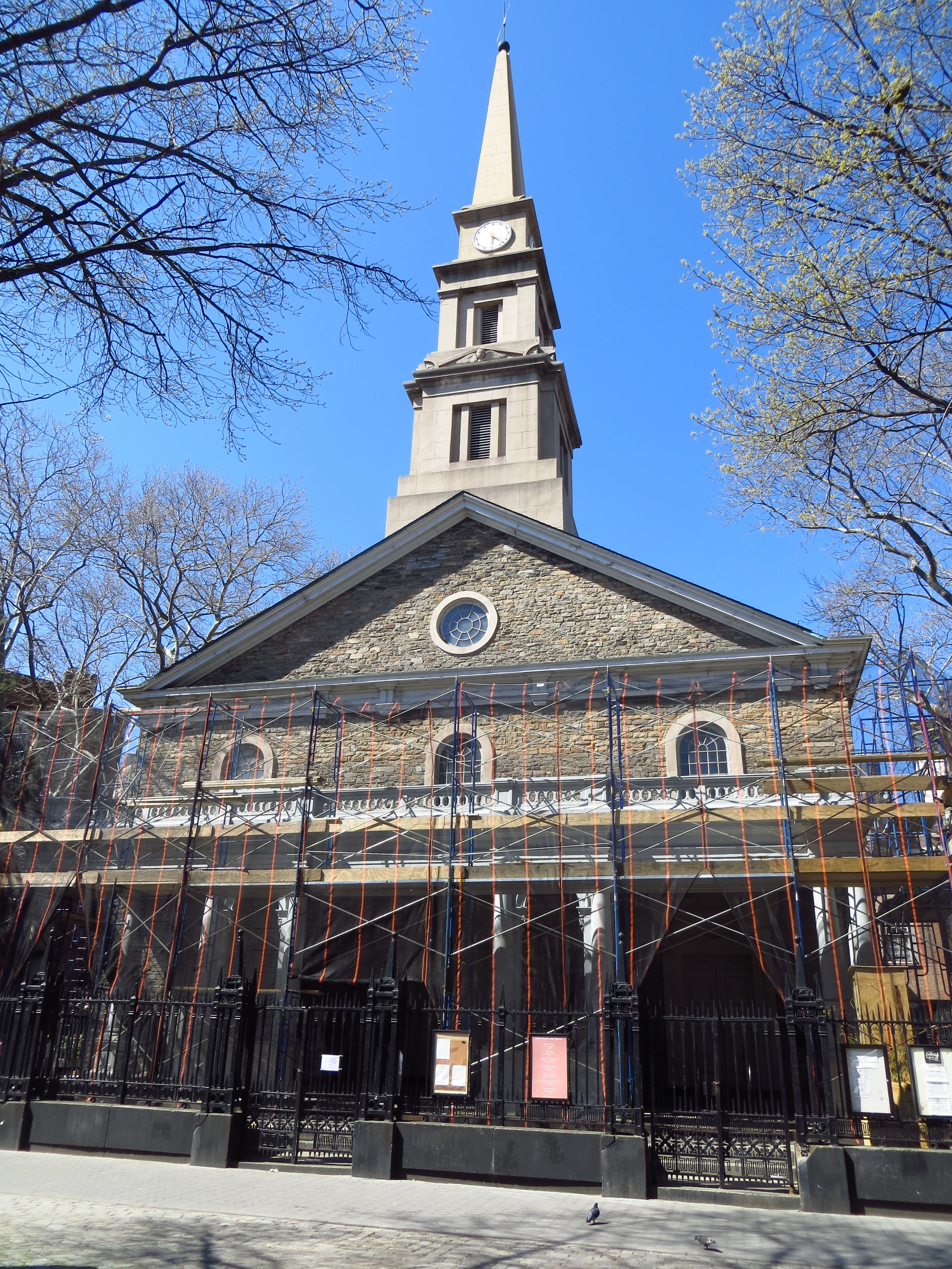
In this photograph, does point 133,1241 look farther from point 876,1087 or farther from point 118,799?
point 118,799

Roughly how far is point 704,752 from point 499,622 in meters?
5.25

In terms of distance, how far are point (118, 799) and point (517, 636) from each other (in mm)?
8760

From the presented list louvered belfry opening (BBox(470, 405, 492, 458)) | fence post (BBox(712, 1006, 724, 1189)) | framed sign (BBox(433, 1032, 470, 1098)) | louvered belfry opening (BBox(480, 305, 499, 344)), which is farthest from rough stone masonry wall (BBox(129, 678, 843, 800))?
louvered belfry opening (BBox(480, 305, 499, 344))

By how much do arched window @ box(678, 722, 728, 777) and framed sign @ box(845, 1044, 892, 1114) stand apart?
8.26 meters

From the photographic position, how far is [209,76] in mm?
7184

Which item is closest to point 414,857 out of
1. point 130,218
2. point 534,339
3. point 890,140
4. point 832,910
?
point 832,910

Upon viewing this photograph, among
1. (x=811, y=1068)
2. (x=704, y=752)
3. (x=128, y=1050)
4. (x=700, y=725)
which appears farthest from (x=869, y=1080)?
(x=700, y=725)

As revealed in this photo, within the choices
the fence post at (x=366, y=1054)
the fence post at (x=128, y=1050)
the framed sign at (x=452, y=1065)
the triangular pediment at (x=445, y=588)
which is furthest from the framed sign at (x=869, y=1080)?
the triangular pediment at (x=445, y=588)

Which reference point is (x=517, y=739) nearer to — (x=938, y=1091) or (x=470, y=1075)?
(x=470, y=1075)

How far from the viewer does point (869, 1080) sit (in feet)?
31.1

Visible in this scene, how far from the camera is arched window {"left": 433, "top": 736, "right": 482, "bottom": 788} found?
18.7m

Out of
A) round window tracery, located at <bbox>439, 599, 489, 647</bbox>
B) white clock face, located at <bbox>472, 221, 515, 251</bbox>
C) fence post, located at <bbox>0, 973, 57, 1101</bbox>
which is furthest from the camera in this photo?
white clock face, located at <bbox>472, 221, 515, 251</bbox>

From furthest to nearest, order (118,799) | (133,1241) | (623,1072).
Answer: (118,799)
(623,1072)
(133,1241)

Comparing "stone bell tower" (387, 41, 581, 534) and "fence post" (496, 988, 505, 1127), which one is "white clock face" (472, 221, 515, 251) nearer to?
"stone bell tower" (387, 41, 581, 534)
